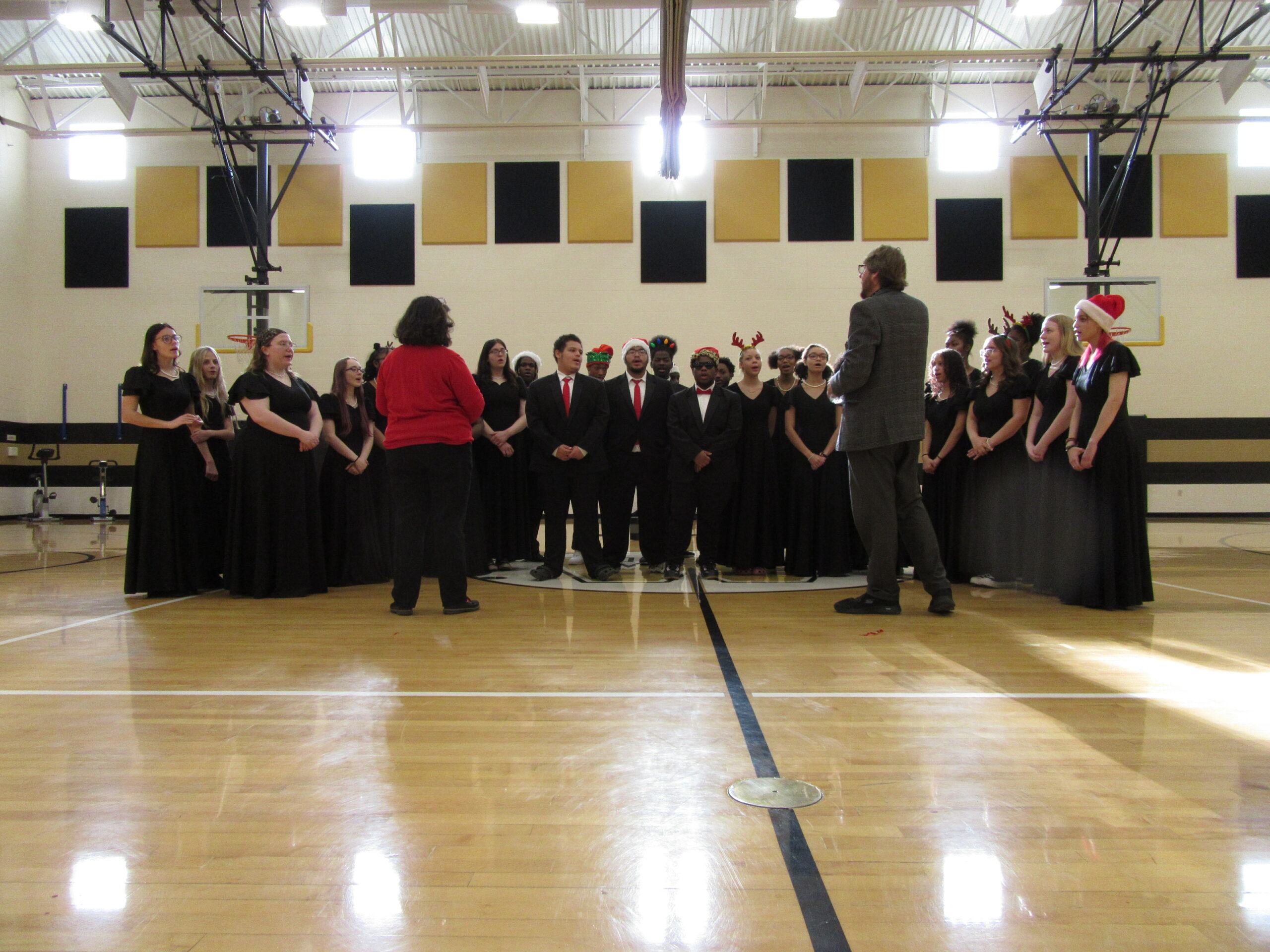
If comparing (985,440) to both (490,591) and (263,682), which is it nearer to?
(490,591)

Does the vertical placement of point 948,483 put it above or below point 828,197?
below

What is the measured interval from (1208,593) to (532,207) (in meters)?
9.08

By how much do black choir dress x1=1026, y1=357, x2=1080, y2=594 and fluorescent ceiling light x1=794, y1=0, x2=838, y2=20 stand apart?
564 centimetres

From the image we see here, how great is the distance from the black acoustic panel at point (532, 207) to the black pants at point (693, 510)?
7.16 m

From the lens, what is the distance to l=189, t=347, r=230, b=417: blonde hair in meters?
4.25

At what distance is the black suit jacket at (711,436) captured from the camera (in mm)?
4605

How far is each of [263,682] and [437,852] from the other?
1293 mm

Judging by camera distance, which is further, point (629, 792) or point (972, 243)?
point (972, 243)

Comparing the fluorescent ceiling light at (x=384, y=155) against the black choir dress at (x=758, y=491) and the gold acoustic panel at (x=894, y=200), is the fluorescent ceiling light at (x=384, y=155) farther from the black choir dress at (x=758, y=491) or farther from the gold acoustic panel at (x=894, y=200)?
the black choir dress at (x=758, y=491)

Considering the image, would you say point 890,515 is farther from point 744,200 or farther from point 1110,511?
point 744,200

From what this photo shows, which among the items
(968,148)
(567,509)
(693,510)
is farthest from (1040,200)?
(567,509)

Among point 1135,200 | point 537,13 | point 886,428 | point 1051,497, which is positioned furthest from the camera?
point 1135,200

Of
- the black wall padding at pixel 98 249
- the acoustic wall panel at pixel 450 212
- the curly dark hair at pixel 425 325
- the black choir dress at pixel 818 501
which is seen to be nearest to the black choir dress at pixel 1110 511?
the black choir dress at pixel 818 501

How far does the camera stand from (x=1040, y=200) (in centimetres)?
1070
